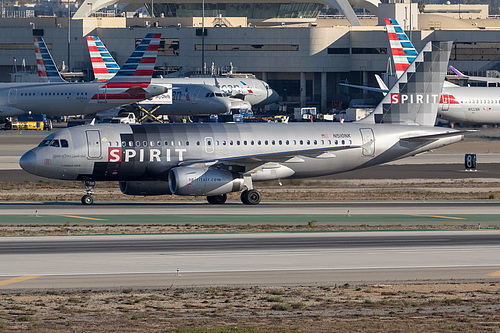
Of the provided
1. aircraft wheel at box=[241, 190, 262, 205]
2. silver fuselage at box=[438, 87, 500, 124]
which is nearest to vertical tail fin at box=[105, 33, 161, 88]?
silver fuselage at box=[438, 87, 500, 124]

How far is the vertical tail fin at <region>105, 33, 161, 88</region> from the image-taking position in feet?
335

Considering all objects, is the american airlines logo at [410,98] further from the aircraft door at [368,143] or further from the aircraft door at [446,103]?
the aircraft door at [446,103]

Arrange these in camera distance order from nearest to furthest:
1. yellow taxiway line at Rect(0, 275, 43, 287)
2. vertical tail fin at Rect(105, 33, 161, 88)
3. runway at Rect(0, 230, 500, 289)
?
yellow taxiway line at Rect(0, 275, 43, 287)
runway at Rect(0, 230, 500, 289)
vertical tail fin at Rect(105, 33, 161, 88)

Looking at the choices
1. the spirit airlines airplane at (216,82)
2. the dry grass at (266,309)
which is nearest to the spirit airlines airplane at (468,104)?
the spirit airlines airplane at (216,82)

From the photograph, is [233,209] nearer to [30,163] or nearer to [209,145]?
Result: [209,145]

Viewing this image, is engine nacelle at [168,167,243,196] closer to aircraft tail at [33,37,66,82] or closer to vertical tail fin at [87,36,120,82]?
vertical tail fin at [87,36,120,82]

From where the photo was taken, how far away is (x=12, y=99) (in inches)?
4437

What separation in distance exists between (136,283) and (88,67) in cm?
13822

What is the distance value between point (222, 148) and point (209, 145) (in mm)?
819

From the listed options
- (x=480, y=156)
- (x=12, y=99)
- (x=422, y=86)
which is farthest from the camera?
(x=12, y=99)

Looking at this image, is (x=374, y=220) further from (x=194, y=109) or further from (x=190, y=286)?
(x=194, y=109)

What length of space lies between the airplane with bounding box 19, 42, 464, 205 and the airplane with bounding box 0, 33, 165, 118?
52.5 metres

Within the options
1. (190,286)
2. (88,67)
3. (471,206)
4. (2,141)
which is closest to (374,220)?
(471,206)

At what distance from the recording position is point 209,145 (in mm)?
50188
